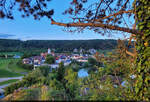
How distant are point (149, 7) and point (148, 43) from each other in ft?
1.60

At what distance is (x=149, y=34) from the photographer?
133cm

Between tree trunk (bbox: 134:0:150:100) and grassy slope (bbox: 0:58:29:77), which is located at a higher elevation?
tree trunk (bbox: 134:0:150:100)

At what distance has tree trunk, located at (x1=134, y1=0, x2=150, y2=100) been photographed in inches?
52.8

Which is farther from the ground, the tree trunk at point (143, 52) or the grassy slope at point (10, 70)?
the tree trunk at point (143, 52)

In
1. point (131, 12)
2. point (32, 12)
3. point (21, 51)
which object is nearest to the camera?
point (131, 12)

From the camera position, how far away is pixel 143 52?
4.59 ft

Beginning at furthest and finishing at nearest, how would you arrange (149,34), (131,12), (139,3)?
Answer: (131,12), (139,3), (149,34)

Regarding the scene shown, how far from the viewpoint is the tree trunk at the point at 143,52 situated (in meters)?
1.34

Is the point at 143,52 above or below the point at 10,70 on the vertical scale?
above

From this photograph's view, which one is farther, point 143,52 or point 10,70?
point 10,70

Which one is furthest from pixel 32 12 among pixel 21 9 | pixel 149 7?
pixel 149 7

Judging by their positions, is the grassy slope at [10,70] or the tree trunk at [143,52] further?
the grassy slope at [10,70]

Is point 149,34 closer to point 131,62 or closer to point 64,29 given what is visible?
point 131,62

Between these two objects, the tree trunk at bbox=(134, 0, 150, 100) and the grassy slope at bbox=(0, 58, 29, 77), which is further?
the grassy slope at bbox=(0, 58, 29, 77)
